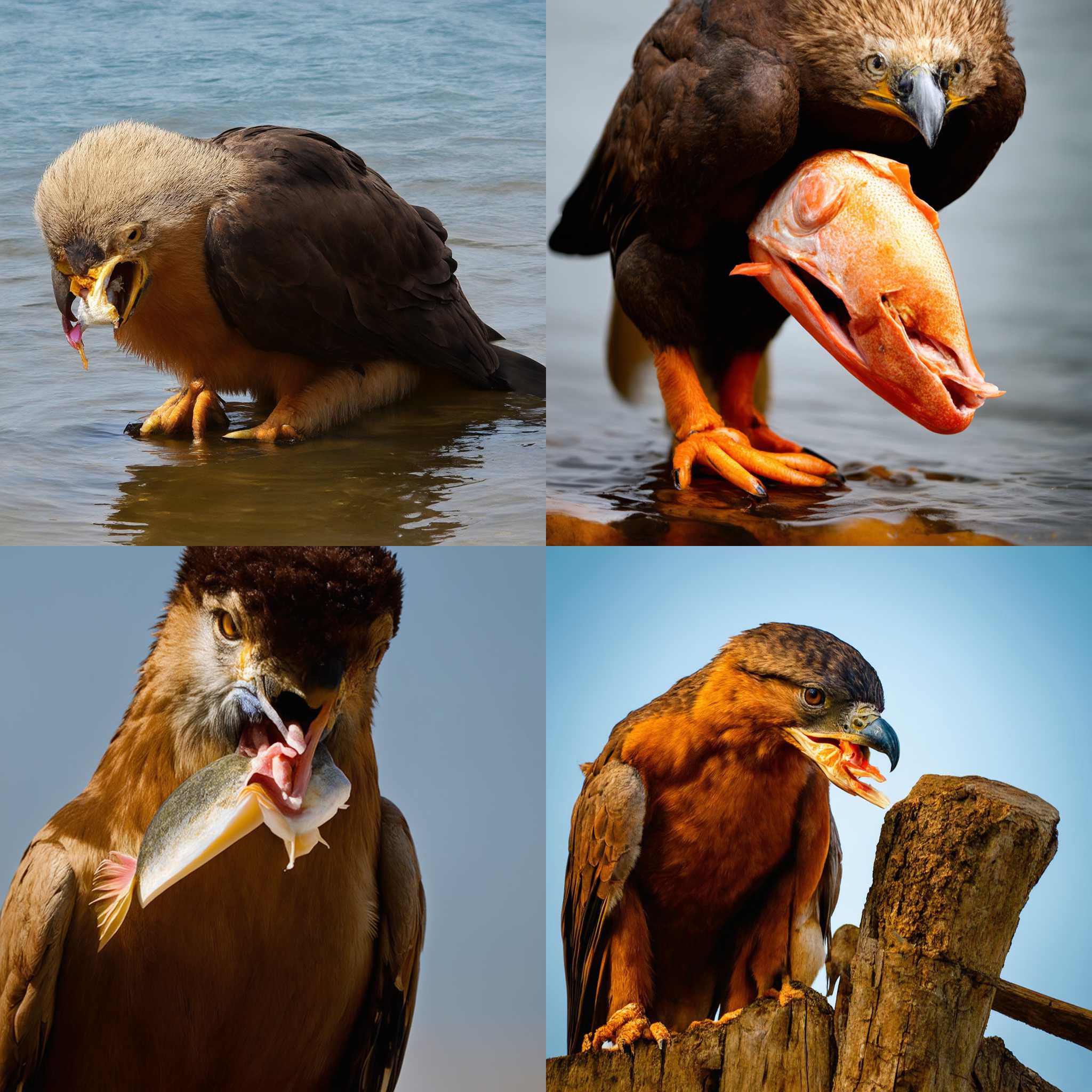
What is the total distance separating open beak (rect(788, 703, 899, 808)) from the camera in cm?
213

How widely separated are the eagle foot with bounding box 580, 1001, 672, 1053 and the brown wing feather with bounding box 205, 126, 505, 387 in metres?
1.53

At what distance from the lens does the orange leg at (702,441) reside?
2521 mm

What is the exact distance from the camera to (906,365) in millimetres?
2125

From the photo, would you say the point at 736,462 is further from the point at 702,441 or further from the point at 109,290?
the point at 109,290

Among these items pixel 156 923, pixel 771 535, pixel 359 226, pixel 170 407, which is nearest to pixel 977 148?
pixel 771 535

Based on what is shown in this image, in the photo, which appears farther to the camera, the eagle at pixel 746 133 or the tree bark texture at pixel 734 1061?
the eagle at pixel 746 133

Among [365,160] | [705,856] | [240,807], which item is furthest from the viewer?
[365,160]

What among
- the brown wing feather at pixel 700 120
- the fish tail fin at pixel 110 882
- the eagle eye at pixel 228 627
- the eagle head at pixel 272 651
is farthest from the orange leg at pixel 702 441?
the fish tail fin at pixel 110 882

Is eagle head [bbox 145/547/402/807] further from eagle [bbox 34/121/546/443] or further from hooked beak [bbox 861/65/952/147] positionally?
hooked beak [bbox 861/65/952/147]

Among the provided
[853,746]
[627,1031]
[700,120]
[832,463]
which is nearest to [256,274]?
[700,120]

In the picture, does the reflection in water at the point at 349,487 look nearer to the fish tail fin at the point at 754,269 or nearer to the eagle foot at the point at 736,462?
the eagle foot at the point at 736,462

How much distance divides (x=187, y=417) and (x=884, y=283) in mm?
1627

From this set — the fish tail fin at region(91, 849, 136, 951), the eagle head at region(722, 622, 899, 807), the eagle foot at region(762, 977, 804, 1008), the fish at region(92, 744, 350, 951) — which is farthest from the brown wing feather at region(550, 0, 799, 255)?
the fish tail fin at region(91, 849, 136, 951)

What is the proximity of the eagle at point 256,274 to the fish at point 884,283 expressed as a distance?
0.98m
